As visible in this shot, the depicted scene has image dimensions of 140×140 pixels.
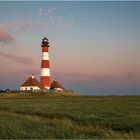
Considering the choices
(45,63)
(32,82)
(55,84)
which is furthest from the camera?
(55,84)

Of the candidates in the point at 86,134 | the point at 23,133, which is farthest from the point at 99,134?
the point at 23,133

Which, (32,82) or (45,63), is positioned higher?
(45,63)

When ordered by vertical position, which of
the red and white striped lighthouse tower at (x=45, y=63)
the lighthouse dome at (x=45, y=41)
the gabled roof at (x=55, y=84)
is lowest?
the gabled roof at (x=55, y=84)

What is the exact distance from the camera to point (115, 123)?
16031mm

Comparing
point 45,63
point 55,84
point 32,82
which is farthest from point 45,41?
point 55,84

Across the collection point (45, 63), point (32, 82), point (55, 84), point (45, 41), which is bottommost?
point (55, 84)

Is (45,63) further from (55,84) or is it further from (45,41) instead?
(55,84)

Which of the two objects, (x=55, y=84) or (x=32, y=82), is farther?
(x=55, y=84)

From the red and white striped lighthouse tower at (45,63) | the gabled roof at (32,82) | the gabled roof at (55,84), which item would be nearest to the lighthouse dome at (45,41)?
the red and white striped lighthouse tower at (45,63)

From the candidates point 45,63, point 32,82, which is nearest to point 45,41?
point 45,63

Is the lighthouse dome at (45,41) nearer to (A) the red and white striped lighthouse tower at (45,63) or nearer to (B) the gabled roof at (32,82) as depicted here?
(A) the red and white striped lighthouse tower at (45,63)

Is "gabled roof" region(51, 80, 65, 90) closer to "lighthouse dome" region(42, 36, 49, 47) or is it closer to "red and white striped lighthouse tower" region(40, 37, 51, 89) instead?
"red and white striped lighthouse tower" region(40, 37, 51, 89)

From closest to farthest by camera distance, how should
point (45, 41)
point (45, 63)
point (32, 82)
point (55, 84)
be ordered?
point (45, 63) < point (45, 41) < point (32, 82) < point (55, 84)

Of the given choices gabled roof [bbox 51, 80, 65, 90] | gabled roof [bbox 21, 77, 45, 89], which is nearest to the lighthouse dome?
gabled roof [bbox 21, 77, 45, 89]
